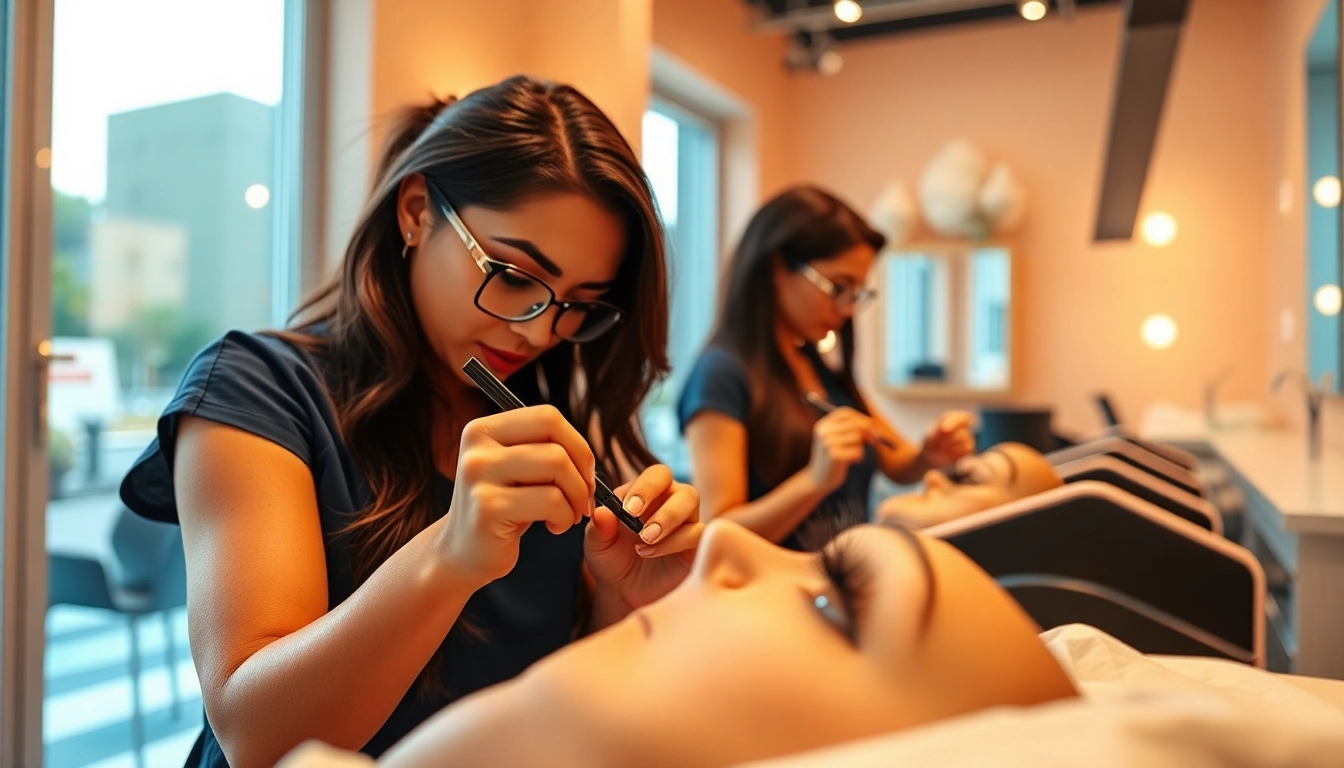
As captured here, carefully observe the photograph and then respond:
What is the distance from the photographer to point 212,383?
0.97 meters

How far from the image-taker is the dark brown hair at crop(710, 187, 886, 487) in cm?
201

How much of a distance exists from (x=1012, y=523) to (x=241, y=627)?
104 cm

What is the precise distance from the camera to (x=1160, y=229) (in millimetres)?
4410

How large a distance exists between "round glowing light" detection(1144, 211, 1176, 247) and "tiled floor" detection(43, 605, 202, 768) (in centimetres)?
416

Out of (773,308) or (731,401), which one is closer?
(731,401)

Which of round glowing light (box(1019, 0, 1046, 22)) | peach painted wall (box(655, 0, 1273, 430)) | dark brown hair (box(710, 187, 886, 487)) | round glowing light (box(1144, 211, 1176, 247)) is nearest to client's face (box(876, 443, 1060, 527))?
dark brown hair (box(710, 187, 886, 487))

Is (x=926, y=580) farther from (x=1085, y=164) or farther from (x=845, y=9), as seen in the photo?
(x=1085, y=164)

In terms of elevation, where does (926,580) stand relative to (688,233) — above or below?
below

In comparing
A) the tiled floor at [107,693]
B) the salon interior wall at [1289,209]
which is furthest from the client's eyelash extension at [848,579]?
the salon interior wall at [1289,209]

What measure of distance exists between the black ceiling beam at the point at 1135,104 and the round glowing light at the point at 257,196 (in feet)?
5.81

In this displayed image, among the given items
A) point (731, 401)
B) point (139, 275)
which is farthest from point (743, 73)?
point (139, 275)

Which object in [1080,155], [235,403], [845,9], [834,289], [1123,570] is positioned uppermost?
[845,9]

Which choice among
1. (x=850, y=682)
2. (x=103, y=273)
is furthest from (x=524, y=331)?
(x=103, y=273)

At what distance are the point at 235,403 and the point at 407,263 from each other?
0.30m
